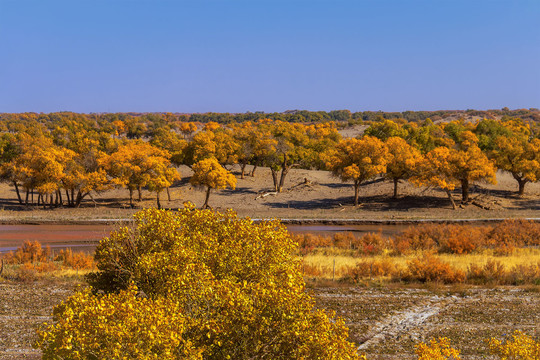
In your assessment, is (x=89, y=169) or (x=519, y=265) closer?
(x=519, y=265)

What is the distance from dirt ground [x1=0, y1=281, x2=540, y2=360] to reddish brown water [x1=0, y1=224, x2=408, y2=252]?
1170 centimetres

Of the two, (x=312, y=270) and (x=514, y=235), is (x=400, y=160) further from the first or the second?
(x=312, y=270)

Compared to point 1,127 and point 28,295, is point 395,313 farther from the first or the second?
point 1,127

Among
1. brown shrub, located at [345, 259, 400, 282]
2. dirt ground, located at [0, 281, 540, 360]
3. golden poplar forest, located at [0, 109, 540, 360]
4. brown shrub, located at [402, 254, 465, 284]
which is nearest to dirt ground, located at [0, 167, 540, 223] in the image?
golden poplar forest, located at [0, 109, 540, 360]

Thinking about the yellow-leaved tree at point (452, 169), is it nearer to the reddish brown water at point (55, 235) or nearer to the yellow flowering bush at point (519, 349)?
the reddish brown water at point (55, 235)

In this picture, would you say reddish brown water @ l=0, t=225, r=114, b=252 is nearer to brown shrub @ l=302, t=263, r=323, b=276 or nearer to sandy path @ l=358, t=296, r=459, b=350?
brown shrub @ l=302, t=263, r=323, b=276

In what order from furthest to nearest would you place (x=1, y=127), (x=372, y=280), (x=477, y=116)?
(x=477, y=116) < (x=1, y=127) < (x=372, y=280)

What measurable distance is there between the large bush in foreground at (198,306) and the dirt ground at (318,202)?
35.3m

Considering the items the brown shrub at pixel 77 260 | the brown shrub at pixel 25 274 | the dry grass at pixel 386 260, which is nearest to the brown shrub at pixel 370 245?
the dry grass at pixel 386 260

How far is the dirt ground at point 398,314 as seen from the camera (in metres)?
16.8

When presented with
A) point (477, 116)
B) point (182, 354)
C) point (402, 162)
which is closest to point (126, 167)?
point (402, 162)

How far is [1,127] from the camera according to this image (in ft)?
347

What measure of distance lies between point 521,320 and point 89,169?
4502cm

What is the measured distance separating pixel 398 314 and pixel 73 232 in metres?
30.9
